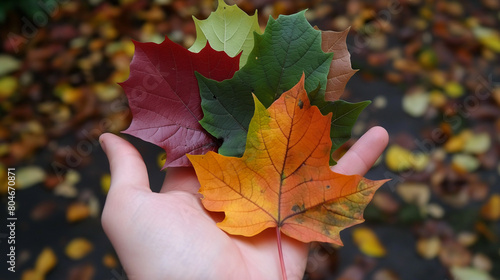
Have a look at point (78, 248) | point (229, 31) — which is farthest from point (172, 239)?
point (78, 248)

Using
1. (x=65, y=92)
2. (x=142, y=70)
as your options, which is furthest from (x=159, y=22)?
(x=142, y=70)

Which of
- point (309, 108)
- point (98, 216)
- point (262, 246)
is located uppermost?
point (309, 108)

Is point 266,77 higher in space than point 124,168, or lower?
higher

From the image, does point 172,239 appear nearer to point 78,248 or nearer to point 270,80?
point 270,80

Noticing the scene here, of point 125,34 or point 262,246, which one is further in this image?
point 125,34

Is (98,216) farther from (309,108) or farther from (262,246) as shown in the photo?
(309,108)

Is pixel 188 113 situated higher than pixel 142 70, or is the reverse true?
pixel 142 70

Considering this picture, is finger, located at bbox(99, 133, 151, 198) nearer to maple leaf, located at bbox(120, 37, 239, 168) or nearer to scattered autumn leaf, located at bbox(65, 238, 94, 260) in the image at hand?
maple leaf, located at bbox(120, 37, 239, 168)
